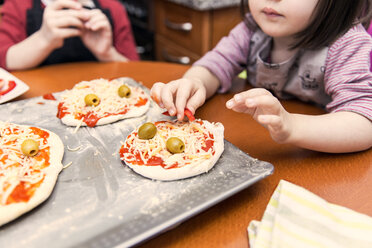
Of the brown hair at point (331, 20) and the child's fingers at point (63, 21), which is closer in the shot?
the brown hair at point (331, 20)

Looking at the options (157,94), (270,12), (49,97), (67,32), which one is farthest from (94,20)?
(270,12)

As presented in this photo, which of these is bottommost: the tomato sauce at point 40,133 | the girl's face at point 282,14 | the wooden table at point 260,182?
the wooden table at point 260,182

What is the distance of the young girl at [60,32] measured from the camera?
131cm

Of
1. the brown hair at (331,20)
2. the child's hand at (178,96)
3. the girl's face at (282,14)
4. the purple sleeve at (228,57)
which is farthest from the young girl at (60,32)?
the brown hair at (331,20)

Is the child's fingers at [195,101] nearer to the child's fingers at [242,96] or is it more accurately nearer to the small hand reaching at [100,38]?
the child's fingers at [242,96]

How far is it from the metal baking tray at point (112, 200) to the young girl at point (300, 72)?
0.15 metres

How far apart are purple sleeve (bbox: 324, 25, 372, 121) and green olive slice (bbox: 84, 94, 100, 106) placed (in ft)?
2.32

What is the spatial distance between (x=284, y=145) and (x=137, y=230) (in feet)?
1.59

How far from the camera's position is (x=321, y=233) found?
0.58m

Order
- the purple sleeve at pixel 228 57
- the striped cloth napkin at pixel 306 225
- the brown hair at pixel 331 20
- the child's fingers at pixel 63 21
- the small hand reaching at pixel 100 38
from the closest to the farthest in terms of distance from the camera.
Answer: the striped cloth napkin at pixel 306 225, the brown hair at pixel 331 20, the purple sleeve at pixel 228 57, the child's fingers at pixel 63 21, the small hand reaching at pixel 100 38

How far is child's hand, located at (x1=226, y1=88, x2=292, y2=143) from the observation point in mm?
709

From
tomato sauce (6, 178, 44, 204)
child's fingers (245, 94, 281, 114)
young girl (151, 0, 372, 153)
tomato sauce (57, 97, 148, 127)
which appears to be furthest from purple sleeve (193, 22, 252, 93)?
tomato sauce (6, 178, 44, 204)

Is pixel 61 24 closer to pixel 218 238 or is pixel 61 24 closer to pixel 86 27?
pixel 86 27

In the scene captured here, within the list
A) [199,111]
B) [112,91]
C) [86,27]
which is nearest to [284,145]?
[199,111]
